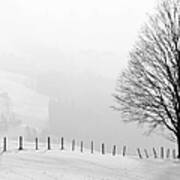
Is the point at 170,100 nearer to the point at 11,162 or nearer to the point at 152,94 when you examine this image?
the point at 152,94

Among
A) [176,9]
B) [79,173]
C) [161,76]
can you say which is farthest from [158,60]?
[79,173]

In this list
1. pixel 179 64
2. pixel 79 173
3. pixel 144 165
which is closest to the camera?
pixel 79 173

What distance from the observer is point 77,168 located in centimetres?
2755

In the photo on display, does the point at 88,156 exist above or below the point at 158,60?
below

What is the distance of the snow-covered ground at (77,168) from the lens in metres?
23.9

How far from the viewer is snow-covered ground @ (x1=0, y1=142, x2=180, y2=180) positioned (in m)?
23.9

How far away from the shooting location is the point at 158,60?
3912 centimetres

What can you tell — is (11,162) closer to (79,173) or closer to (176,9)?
(79,173)

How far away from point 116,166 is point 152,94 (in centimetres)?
1042

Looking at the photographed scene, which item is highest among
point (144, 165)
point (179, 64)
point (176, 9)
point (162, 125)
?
point (176, 9)

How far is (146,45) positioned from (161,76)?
10.5 feet

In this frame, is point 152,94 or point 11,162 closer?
point 11,162

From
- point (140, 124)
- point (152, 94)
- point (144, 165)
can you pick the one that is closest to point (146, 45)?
point (152, 94)

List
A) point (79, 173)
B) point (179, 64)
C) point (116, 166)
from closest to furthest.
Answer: point (79, 173), point (116, 166), point (179, 64)
